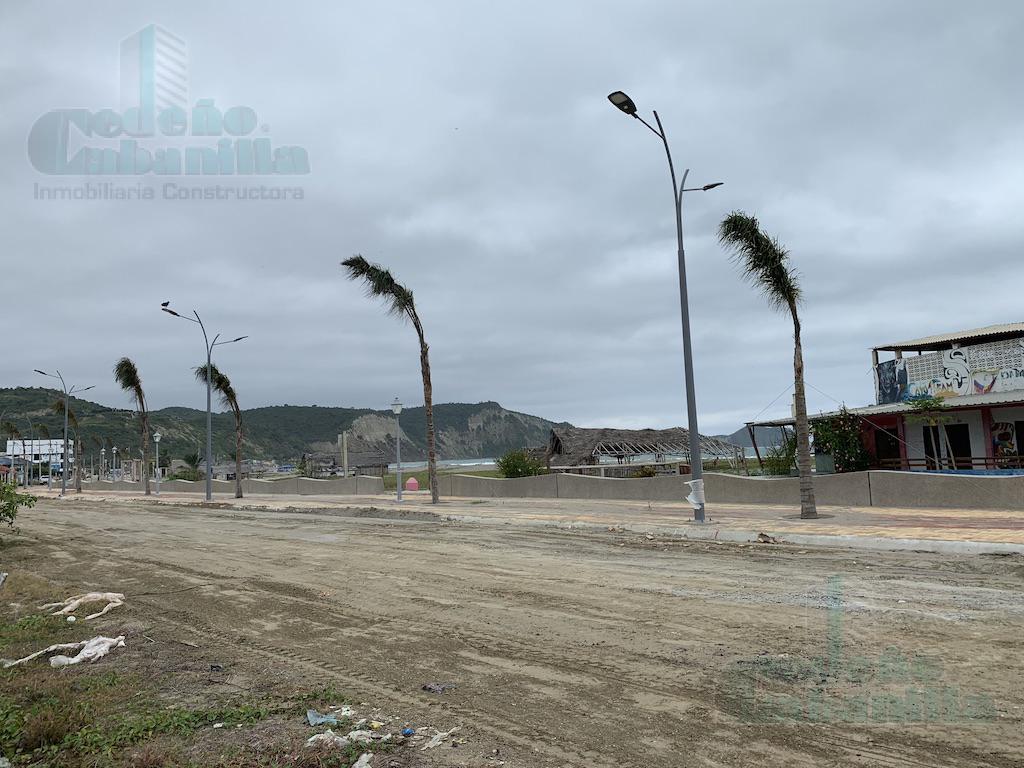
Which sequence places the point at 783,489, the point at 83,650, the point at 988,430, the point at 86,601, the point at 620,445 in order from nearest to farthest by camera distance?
the point at 83,650, the point at 86,601, the point at 783,489, the point at 988,430, the point at 620,445

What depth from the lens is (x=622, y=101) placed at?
1492cm

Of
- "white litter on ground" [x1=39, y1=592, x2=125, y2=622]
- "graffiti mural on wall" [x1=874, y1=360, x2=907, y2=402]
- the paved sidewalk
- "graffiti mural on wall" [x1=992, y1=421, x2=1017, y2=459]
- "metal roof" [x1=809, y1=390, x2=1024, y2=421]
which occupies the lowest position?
the paved sidewalk

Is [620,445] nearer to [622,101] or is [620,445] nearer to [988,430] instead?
[988,430]

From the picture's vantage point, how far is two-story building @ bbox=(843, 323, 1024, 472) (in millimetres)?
22594

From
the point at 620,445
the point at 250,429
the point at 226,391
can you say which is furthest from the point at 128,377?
the point at 250,429

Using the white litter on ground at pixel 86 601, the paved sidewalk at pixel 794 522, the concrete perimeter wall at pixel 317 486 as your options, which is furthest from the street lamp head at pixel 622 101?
the concrete perimeter wall at pixel 317 486

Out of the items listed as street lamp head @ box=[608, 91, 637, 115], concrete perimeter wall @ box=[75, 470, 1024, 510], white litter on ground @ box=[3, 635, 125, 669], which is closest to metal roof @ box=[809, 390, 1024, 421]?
concrete perimeter wall @ box=[75, 470, 1024, 510]

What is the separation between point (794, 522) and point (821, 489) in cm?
488

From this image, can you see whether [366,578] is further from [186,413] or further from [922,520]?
[186,413]

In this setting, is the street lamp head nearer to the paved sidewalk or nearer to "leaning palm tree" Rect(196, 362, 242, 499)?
the paved sidewalk

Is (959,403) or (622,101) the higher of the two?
(622,101)

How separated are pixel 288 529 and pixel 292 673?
13635 mm

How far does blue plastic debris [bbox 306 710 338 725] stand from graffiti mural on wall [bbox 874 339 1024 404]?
983 inches

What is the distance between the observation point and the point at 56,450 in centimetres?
9975
